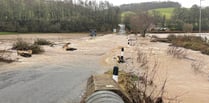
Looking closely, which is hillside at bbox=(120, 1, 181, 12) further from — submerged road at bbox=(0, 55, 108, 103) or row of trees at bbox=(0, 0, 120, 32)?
submerged road at bbox=(0, 55, 108, 103)

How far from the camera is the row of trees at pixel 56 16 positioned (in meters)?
100

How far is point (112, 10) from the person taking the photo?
127 meters

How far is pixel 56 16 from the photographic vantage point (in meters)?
117

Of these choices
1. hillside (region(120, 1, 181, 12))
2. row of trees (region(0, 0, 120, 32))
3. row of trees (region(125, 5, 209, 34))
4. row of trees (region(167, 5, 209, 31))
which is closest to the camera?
row of trees (region(0, 0, 120, 32))

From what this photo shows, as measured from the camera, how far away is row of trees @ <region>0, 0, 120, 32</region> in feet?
330

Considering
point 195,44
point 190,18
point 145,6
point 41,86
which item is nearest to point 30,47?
point 41,86

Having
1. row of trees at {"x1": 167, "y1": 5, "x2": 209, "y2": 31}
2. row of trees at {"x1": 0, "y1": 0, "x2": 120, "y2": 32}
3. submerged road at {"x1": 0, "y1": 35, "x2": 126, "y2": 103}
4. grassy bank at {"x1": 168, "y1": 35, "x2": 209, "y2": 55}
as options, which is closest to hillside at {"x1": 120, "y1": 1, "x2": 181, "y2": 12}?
row of trees at {"x1": 167, "y1": 5, "x2": 209, "y2": 31}

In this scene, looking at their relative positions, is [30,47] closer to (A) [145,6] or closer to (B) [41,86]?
(B) [41,86]

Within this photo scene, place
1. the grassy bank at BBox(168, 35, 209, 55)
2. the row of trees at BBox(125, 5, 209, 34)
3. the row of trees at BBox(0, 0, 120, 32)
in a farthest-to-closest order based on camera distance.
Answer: the row of trees at BBox(125, 5, 209, 34)
the row of trees at BBox(0, 0, 120, 32)
the grassy bank at BBox(168, 35, 209, 55)

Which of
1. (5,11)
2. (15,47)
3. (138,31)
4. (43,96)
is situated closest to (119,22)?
(138,31)

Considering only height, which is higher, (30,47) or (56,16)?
(56,16)

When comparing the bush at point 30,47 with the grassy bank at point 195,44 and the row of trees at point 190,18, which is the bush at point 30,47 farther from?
the row of trees at point 190,18

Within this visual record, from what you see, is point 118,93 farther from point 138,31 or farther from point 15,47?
point 138,31

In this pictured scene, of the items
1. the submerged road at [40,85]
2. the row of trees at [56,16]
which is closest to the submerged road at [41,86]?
the submerged road at [40,85]
